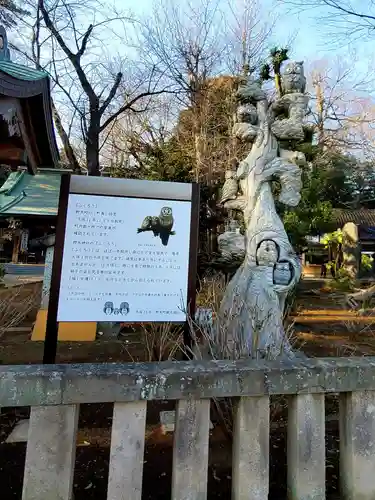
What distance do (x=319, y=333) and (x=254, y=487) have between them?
6.07 meters

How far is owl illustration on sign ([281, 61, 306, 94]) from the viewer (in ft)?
15.8

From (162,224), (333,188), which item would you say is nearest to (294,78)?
(162,224)

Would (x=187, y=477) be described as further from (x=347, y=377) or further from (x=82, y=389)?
(x=347, y=377)

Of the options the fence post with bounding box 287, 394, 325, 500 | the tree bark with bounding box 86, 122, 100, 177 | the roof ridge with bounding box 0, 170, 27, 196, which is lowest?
the fence post with bounding box 287, 394, 325, 500

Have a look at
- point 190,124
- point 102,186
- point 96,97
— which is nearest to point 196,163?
point 190,124

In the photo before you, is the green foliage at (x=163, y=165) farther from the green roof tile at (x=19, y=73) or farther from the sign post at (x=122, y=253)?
the green roof tile at (x=19, y=73)

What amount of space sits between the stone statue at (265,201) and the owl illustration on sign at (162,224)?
0.99 metres

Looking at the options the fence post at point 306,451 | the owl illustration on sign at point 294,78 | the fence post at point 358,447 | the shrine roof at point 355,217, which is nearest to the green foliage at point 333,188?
the shrine roof at point 355,217

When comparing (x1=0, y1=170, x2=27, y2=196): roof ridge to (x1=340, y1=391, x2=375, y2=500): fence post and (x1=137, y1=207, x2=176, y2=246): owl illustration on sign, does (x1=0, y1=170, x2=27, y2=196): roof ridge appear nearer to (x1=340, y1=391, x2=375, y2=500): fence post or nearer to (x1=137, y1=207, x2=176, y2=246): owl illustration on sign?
(x1=137, y1=207, x2=176, y2=246): owl illustration on sign

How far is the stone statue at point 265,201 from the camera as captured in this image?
13.7 feet

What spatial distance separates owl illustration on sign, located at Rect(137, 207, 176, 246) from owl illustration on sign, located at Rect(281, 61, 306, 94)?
2747 mm

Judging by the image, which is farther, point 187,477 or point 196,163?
point 196,163

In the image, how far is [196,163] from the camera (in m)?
11.9

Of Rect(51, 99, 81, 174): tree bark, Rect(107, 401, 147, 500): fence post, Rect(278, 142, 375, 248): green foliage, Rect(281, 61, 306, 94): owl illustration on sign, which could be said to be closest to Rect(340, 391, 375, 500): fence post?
Rect(107, 401, 147, 500): fence post
